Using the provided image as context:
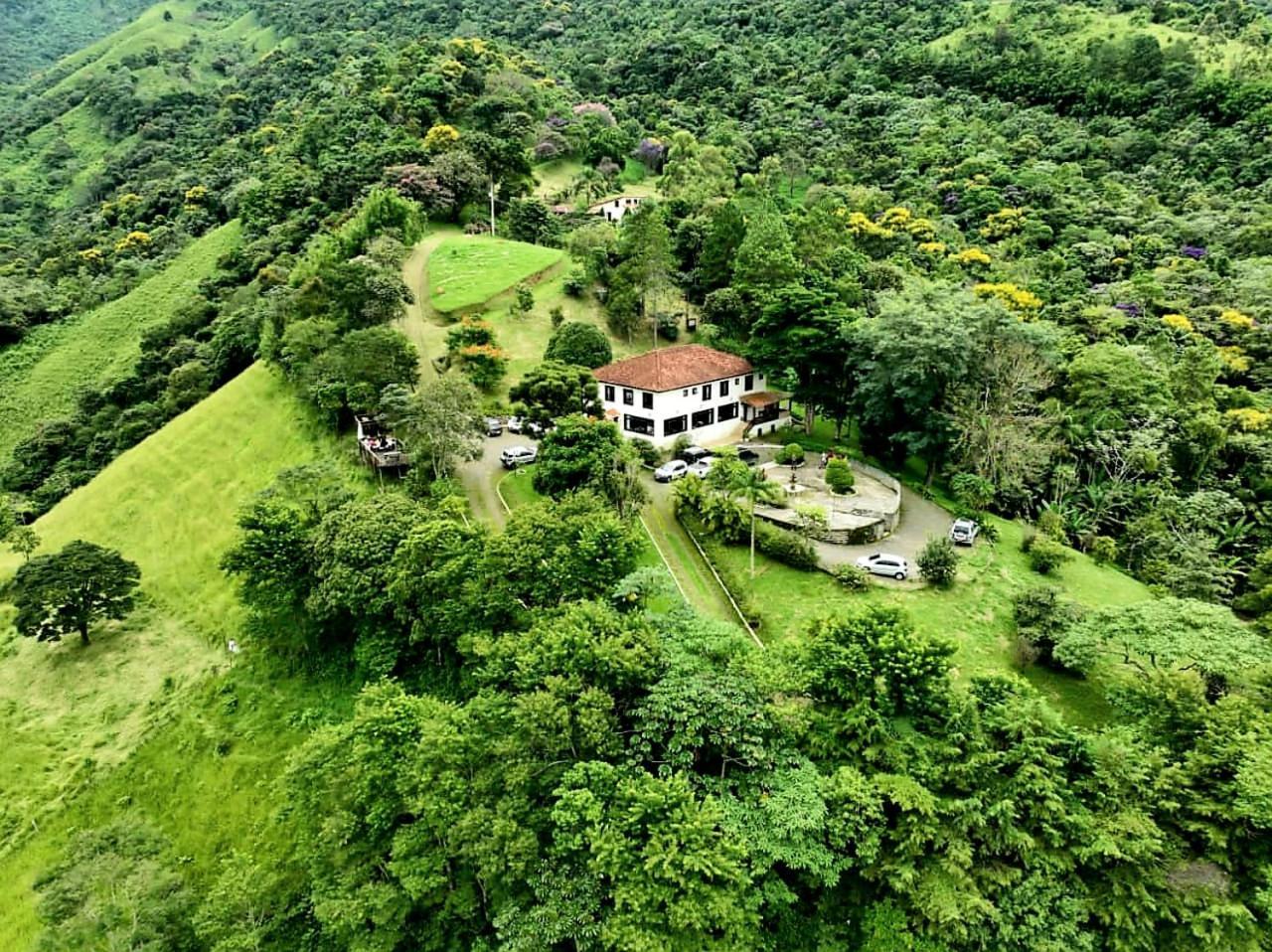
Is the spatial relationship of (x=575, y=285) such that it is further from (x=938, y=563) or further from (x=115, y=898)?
(x=115, y=898)

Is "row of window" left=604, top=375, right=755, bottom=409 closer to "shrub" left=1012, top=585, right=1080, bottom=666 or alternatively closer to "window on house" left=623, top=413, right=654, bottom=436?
"window on house" left=623, top=413, right=654, bottom=436

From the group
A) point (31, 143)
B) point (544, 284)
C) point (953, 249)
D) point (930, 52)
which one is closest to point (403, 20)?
point (31, 143)

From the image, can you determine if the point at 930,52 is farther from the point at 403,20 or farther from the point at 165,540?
the point at 165,540

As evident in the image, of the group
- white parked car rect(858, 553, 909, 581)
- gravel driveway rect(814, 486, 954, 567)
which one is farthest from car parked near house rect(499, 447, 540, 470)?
white parked car rect(858, 553, 909, 581)

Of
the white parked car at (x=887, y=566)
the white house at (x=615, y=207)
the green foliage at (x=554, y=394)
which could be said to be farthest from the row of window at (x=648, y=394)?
the white house at (x=615, y=207)

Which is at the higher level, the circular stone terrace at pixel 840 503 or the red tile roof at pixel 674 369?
the red tile roof at pixel 674 369

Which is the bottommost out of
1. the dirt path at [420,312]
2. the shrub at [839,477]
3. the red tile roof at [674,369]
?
the shrub at [839,477]

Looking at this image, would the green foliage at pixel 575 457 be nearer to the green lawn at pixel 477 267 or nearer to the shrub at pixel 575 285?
the green lawn at pixel 477 267
